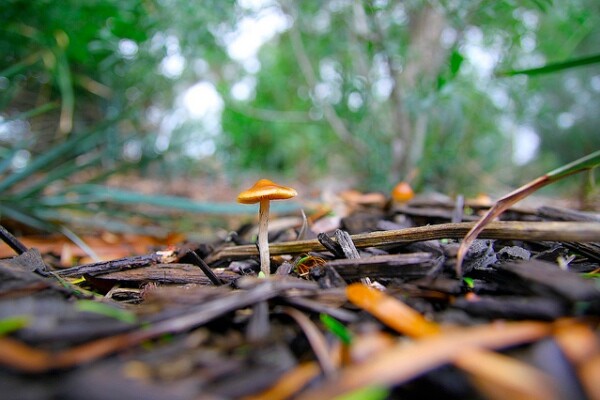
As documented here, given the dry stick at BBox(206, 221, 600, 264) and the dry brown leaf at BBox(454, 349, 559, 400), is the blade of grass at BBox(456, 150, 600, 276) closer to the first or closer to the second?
the dry stick at BBox(206, 221, 600, 264)

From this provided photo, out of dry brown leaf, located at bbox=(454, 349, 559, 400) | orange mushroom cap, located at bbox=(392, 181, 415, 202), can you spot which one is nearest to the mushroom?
dry brown leaf, located at bbox=(454, 349, 559, 400)

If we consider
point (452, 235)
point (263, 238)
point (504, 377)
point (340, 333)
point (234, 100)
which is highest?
point (234, 100)

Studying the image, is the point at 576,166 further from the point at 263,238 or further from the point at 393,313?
the point at 263,238

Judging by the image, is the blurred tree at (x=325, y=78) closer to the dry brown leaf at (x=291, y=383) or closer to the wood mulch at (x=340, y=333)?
the wood mulch at (x=340, y=333)

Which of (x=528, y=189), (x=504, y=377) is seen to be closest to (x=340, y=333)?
(x=504, y=377)

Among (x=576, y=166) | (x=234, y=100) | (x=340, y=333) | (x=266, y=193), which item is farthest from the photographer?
(x=234, y=100)

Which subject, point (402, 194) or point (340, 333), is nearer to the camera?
point (340, 333)
